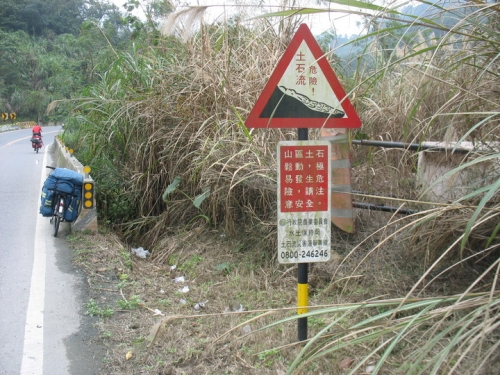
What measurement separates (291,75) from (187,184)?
3.79 metres

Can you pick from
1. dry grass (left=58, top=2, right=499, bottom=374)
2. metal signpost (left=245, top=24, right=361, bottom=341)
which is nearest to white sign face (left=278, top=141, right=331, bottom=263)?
metal signpost (left=245, top=24, right=361, bottom=341)

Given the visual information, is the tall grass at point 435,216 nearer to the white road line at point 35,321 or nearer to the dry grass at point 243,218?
the dry grass at point 243,218

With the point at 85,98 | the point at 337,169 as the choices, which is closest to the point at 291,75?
the point at 337,169

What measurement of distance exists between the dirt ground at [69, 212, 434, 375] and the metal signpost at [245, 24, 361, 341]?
15.1 inches

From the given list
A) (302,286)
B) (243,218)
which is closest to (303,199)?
(302,286)

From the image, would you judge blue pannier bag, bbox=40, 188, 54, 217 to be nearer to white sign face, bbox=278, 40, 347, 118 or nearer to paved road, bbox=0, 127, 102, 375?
paved road, bbox=0, 127, 102, 375

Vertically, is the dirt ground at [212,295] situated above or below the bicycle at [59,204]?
below

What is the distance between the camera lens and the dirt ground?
374cm

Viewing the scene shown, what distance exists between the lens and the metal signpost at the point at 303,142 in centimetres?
331

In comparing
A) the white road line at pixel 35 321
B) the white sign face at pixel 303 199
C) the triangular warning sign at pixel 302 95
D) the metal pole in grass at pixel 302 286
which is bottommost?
the white road line at pixel 35 321

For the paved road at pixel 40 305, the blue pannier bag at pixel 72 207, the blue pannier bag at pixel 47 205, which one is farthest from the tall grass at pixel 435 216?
the blue pannier bag at pixel 47 205

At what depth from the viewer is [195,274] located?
5688 mm

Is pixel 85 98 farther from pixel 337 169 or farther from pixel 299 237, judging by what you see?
pixel 299 237

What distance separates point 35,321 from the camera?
4.45m
